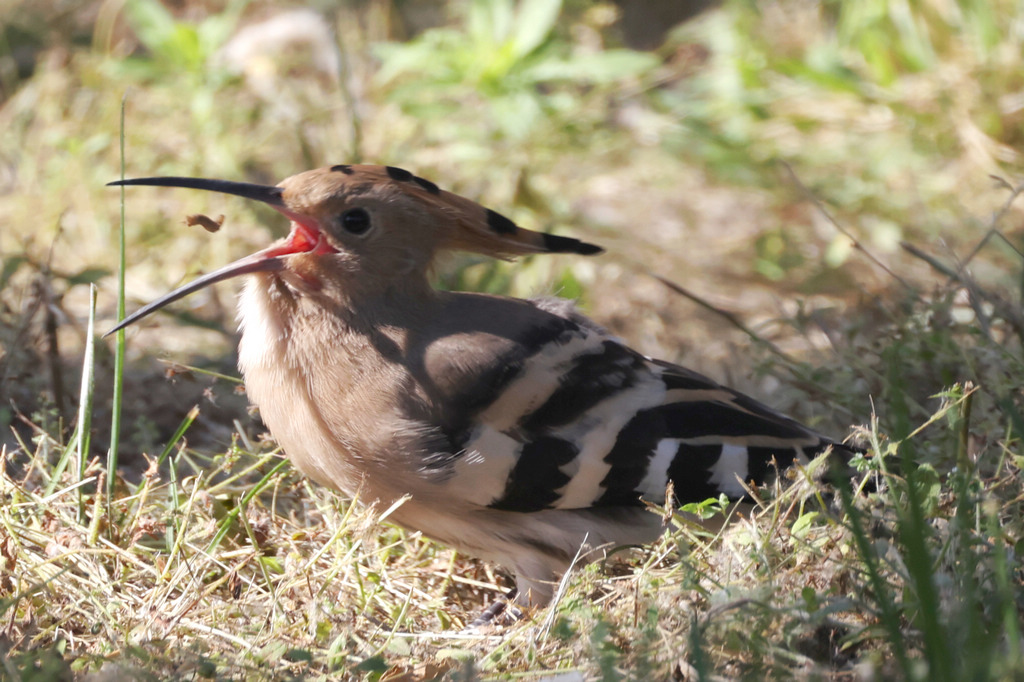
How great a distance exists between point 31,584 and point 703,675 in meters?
1.17

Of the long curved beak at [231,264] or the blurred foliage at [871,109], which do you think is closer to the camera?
the long curved beak at [231,264]

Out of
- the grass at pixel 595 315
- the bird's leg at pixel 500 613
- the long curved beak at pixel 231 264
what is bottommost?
the bird's leg at pixel 500 613

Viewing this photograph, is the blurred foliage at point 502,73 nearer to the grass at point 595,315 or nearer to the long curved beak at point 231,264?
the grass at point 595,315

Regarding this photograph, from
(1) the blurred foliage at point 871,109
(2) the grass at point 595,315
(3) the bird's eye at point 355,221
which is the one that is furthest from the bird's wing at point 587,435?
(1) the blurred foliage at point 871,109

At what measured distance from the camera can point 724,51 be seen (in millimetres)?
4512

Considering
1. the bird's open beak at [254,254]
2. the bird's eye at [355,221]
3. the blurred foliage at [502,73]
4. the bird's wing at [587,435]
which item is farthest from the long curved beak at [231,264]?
the blurred foliage at [502,73]

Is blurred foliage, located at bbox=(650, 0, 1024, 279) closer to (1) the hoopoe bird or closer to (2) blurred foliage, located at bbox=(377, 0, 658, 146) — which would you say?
(2) blurred foliage, located at bbox=(377, 0, 658, 146)

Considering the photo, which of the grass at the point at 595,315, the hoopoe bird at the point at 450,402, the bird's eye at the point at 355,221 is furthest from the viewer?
the bird's eye at the point at 355,221

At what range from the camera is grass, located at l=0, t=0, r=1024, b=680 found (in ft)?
4.94

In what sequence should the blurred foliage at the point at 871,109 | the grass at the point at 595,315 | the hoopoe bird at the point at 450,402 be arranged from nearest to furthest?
the grass at the point at 595,315, the hoopoe bird at the point at 450,402, the blurred foliage at the point at 871,109

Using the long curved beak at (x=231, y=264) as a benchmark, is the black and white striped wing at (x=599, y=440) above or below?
below

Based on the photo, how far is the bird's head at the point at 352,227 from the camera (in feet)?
6.26

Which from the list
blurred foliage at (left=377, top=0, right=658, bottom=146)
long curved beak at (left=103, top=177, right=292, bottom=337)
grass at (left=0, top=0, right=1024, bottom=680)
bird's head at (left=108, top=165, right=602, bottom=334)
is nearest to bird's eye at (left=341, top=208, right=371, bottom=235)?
→ bird's head at (left=108, top=165, right=602, bottom=334)

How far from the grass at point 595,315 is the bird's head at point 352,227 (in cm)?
29
